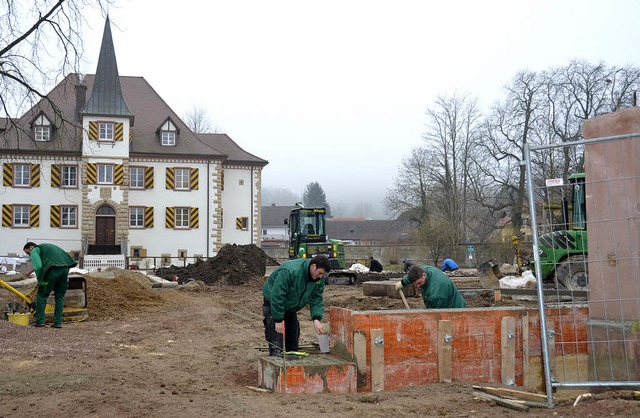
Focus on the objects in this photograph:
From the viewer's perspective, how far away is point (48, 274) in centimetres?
1230

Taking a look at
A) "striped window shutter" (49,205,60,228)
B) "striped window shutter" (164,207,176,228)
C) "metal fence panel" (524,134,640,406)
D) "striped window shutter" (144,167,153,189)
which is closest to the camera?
"metal fence panel" (524,134,640,406)

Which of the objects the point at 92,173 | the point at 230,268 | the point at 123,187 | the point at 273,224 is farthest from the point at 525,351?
the point at 273,224

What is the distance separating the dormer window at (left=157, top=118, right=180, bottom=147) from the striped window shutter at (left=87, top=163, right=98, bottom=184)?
16.7 feet

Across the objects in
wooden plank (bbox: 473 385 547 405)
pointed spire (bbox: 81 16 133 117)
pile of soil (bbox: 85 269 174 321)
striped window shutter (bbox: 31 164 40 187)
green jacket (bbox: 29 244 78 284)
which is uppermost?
pointed spire (bbox: 81 16 133 117)

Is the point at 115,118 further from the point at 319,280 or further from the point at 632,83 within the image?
the point at 319,280

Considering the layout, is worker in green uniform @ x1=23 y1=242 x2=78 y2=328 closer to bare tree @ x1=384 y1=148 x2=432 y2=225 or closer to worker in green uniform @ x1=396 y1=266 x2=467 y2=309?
worker in green uniform @ x1=396 y1=266 x2=467 y2=309

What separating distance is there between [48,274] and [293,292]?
6.44 metres

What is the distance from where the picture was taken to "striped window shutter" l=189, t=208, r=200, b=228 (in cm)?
4578

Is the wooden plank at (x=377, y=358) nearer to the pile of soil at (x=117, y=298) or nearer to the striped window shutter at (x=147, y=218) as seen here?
the pile of soil at (x=117, y=298)

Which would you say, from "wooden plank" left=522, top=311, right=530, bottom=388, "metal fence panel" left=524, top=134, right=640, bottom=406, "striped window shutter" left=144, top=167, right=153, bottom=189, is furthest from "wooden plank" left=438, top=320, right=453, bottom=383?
"striped window shutter" left=144, top=167, right=153, bottom=189

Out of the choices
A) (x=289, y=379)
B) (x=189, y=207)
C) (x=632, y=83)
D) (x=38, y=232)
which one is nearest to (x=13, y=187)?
(x=38, y=232)

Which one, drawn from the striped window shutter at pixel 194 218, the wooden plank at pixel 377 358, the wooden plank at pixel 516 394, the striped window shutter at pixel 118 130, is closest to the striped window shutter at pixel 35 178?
the striped window shutter at pixel 118 130

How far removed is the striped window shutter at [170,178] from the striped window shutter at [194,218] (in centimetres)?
216

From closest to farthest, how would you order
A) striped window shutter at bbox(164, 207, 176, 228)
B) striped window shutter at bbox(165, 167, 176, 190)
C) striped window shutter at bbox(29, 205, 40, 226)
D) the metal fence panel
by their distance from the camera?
the metal fence panel < striped window shutter at bbox(29, 205, 40, 226) < striped window shutter at bbox(164, 207, 176, 228) < striped window shutter at bbox(165, 167, 176, 190)
